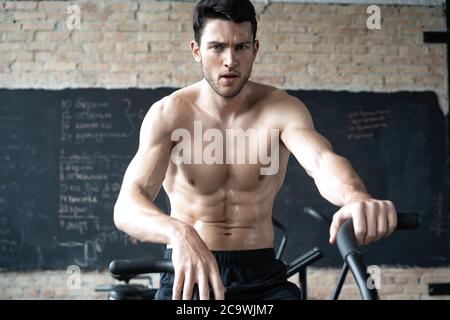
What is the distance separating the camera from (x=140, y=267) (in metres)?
0.89

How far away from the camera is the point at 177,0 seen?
3.92 m

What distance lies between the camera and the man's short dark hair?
4.79 feet

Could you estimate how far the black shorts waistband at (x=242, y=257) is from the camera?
1.60m

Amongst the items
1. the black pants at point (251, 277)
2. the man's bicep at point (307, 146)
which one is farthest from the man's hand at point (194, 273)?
the black pants at point (251, 277)

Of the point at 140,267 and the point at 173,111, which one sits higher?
the point at 173,111

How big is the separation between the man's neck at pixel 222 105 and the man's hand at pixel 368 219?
0.94 meters

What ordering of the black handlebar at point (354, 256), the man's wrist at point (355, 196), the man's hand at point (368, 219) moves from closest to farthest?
the black handlebar at point (354, 256)
the man's hand at point (368, 219)
the man's wrist at point (355, 196)

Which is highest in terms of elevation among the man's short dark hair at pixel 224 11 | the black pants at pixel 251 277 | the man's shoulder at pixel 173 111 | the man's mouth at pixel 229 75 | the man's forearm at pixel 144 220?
the man's short dark hair at pixel 224 11

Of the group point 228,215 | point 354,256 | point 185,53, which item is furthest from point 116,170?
point 354,256

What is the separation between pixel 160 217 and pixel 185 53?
9.90 ft

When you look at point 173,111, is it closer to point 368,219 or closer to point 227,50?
point 227,50

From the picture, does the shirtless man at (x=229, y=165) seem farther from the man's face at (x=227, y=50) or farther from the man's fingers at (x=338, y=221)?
the man's fingers at (x=338, y=221)

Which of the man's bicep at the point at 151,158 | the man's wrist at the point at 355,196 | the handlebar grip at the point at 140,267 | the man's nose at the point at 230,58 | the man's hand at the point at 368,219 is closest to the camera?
the man's hand at the point at 368,219
